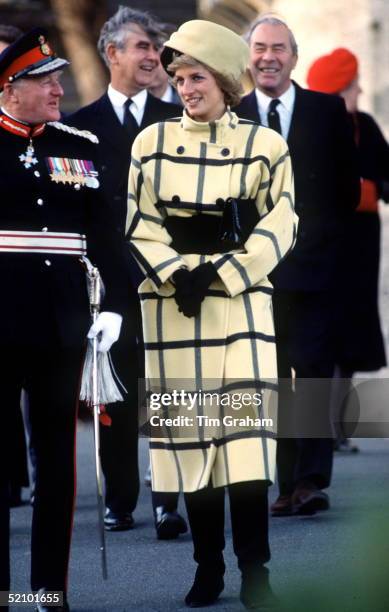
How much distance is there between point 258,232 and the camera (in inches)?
185

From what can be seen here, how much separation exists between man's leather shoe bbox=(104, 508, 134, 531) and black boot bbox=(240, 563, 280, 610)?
183 cm

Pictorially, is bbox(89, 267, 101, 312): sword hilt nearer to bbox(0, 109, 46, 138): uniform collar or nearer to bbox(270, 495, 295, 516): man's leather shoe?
bbox(0, 109, 46, 138): uniform collar

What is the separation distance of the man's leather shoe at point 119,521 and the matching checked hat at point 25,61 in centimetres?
254

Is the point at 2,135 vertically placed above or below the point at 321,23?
below

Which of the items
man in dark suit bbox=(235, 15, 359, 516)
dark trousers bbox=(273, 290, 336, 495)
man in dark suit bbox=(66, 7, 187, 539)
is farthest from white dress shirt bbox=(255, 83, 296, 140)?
dark trousers bbox=(273, 290, 336, 495)

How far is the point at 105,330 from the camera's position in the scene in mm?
4469

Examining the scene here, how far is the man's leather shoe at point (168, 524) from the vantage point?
5.98m

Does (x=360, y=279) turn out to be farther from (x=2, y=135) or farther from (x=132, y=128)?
(x=2, y=135)

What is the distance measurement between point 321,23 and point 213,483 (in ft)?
24.4

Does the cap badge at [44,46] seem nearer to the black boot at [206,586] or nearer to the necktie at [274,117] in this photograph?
the black boot at [206,586]

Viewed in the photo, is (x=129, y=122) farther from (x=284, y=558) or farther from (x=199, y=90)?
(x=284, y=558)

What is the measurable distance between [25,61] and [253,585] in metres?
1.76

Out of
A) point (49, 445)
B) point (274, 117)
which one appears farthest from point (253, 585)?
point (274, 117)

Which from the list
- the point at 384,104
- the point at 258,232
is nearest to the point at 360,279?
the point at 384,104
